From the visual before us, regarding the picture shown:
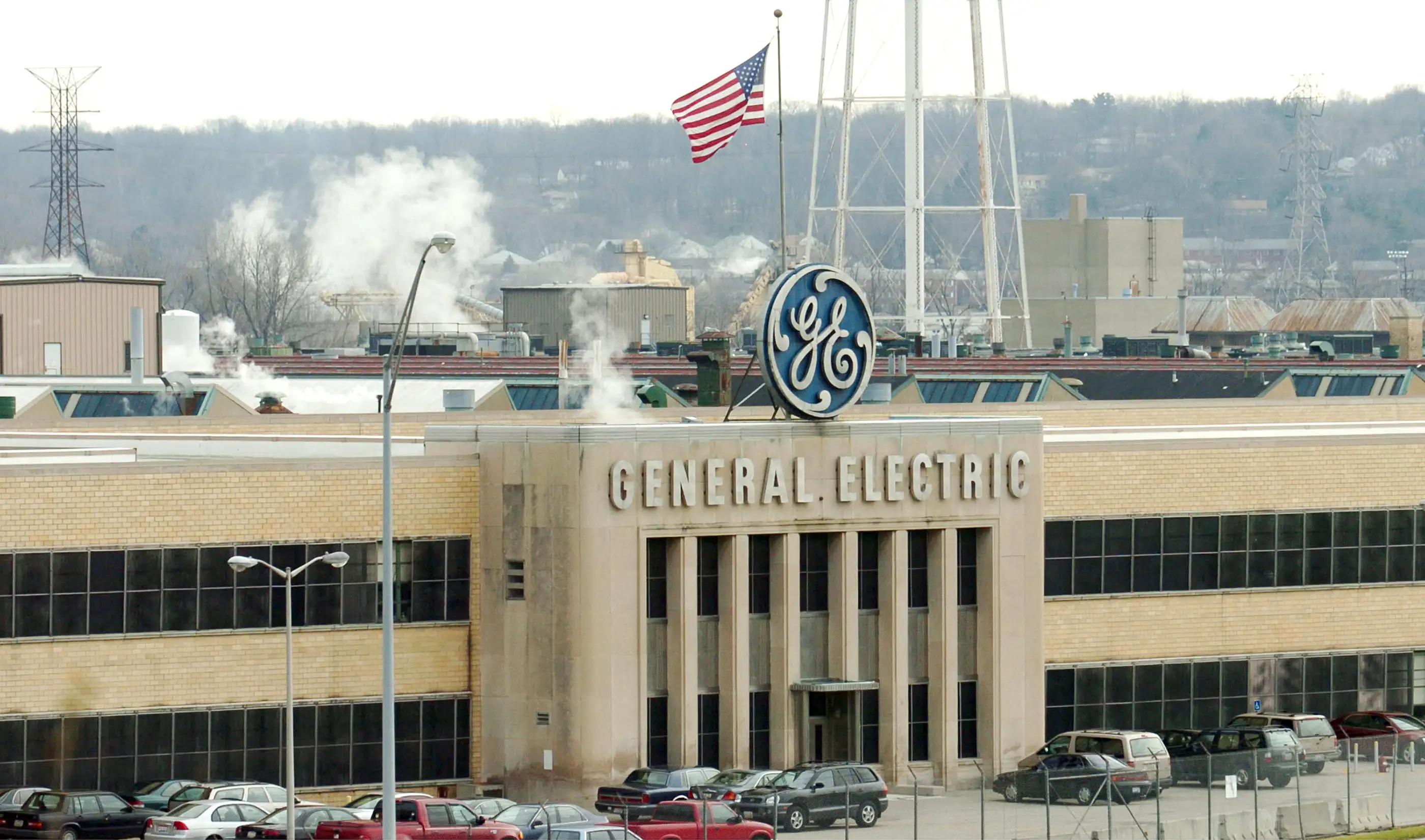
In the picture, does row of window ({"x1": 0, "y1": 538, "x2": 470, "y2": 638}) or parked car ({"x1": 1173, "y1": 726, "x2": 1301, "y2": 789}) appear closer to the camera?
row of window ({"x1": 0, "y1": 538, "x2": 470, "y2": 638})

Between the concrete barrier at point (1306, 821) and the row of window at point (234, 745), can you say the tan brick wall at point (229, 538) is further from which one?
the concrete barrier at point (1306, 821)

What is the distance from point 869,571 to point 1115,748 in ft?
19.5

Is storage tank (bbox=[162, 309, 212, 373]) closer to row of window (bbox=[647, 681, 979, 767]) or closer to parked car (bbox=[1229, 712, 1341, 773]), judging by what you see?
row of window (bbox=[647, 681, 979, 767])

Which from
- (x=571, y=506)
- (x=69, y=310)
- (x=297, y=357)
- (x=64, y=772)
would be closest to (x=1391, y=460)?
(x=571, y=506)

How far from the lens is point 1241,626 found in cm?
5581

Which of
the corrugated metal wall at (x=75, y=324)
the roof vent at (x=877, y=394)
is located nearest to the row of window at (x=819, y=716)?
the roof vent at (x=877, y=394)

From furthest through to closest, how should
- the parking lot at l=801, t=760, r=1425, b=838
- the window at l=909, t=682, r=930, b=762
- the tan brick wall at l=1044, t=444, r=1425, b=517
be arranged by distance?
the tan brick wall at l=1044, t=444, r=1425, b=517 → the window at l=909, t=682, r=930, b=762 → the parking lot at l=801, t=760, r=1425, b=838

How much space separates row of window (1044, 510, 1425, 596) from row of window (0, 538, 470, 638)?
1339 cm

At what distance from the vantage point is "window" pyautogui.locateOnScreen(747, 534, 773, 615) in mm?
49375

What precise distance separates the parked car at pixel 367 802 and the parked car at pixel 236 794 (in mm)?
872

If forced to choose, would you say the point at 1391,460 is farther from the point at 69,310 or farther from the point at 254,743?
the point at 69,310

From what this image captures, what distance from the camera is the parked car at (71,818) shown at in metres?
43.1

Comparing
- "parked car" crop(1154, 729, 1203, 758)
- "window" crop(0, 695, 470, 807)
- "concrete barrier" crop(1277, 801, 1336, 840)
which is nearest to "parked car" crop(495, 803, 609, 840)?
"window" crop(0, 695, 470, 807)

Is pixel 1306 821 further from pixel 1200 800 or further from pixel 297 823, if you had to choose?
pixel 297 823
